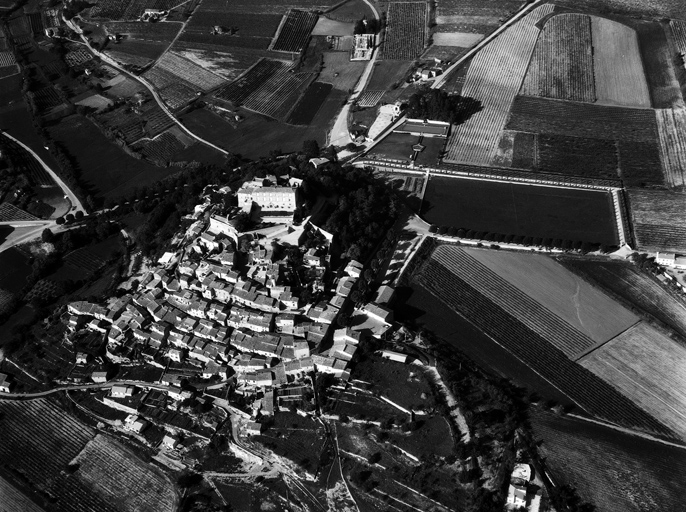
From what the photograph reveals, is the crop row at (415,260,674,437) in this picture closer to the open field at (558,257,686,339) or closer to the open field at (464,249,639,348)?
the open field at (464,249,639,348)

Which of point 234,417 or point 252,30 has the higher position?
point 252,30

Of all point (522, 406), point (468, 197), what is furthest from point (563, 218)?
point (522, 406)

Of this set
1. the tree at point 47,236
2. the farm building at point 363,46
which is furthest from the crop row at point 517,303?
the farm building at point 363,46

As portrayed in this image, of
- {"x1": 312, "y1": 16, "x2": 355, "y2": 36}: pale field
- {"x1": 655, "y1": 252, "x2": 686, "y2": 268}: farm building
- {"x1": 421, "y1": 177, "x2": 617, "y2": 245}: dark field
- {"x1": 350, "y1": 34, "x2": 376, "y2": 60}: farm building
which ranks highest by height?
{"x1": 312, "y1": 16, "x2": 355, "y2": 36}: pale field

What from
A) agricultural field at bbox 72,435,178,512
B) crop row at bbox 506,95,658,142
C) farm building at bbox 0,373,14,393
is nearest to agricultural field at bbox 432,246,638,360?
crop row at bbox 506,95,658,142

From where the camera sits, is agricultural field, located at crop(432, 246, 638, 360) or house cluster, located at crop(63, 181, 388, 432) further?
agricultural field, located at crop(432, 246, 638, 360)

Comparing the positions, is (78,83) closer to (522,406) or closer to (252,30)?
(252,30)

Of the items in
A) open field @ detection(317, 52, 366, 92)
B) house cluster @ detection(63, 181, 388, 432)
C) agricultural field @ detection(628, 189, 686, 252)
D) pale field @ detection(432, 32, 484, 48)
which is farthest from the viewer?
pale field @ detection(432, 32, 484, 48)

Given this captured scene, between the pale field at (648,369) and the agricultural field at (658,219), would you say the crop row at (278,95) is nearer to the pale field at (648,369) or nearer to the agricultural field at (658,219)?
the agricultural field at (658,219)
